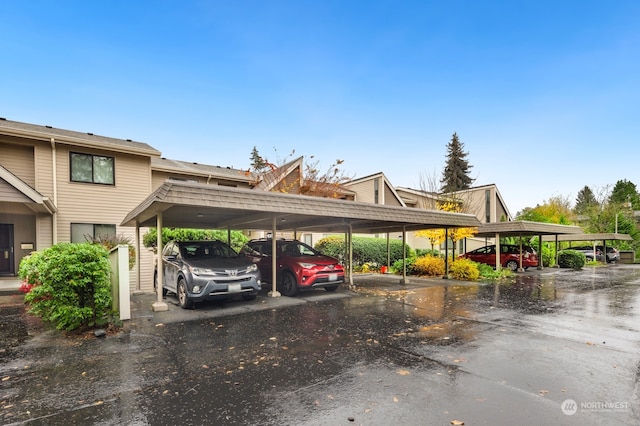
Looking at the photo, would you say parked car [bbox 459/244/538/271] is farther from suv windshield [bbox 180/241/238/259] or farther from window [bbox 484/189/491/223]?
suv windshield [bbox 180/241/238/259]

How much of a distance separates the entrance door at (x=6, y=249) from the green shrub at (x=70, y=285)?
948cm

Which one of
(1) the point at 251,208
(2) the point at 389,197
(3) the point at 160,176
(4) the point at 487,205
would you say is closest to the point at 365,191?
(2) the point at 389,197

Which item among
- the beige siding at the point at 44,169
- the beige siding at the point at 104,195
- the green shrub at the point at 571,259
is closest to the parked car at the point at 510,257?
the green shrub at the point at 571,259

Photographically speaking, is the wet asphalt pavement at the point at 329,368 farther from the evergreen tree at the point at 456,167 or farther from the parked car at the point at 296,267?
the evergreen tree at the point at 456,167

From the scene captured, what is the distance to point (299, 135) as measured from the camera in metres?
26.0

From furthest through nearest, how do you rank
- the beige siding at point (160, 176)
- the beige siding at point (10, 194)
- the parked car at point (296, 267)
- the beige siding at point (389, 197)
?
1. the beige siding at point (389, 197)
2. the beige siding at point (160, 176)
3. the beige siding at point (10, 194)
4. the parked car at point (296, 267)

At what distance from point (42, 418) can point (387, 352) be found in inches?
164

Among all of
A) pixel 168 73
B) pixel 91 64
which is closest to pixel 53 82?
pixel 91 64

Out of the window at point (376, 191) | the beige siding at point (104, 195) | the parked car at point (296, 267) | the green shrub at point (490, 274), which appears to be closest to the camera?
the parked car at point (296, 267)

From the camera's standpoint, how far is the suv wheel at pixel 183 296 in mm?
8141

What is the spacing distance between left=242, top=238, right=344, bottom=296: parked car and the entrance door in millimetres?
10148

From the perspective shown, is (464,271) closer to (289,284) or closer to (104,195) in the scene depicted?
(289,284)

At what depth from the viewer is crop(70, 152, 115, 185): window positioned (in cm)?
1404

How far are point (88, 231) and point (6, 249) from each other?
289cm
